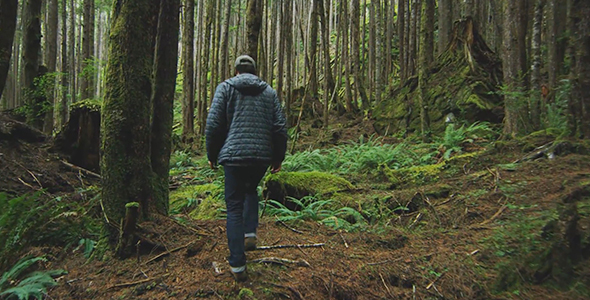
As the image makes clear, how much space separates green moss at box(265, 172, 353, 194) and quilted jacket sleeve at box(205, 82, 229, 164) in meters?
2.50

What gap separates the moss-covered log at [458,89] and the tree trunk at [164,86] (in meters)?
7.03

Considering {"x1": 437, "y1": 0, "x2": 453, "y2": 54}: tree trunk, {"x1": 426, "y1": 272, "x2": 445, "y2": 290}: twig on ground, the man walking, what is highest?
{"x1": 437, "y1": 0, "x2": 453, "y2": 54}: tree trunk

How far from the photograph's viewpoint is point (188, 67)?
13.5m

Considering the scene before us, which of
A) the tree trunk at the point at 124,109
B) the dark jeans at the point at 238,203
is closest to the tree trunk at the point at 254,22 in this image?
the tree trunk at the point at 124,109

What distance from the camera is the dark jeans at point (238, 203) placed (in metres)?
2.83

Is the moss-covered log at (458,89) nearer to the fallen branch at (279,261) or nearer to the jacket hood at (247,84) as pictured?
the jacket hood at (247,84)

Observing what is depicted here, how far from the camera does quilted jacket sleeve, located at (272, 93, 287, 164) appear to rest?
→ 3.31 meters

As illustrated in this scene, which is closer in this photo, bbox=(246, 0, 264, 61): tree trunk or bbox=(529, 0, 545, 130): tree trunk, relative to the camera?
bbox=(246, 0, 264, 61): tree trunk

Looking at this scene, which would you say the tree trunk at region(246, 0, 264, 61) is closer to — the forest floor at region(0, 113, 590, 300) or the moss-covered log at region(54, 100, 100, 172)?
the forest floor at region(0, 113, 590, 300)

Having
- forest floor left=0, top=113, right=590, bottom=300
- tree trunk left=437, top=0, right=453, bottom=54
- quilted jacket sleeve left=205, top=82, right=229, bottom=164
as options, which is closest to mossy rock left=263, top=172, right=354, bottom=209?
forest floor left=0, top=113, right=590, bottom=300

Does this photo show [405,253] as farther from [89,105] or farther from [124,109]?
[89,105]

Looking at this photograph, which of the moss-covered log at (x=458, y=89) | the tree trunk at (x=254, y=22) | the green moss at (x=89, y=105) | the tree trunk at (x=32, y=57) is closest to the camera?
the tree trunk at (x=254, y=22)

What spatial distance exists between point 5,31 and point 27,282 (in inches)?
180

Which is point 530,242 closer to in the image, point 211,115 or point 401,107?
point 211,115
